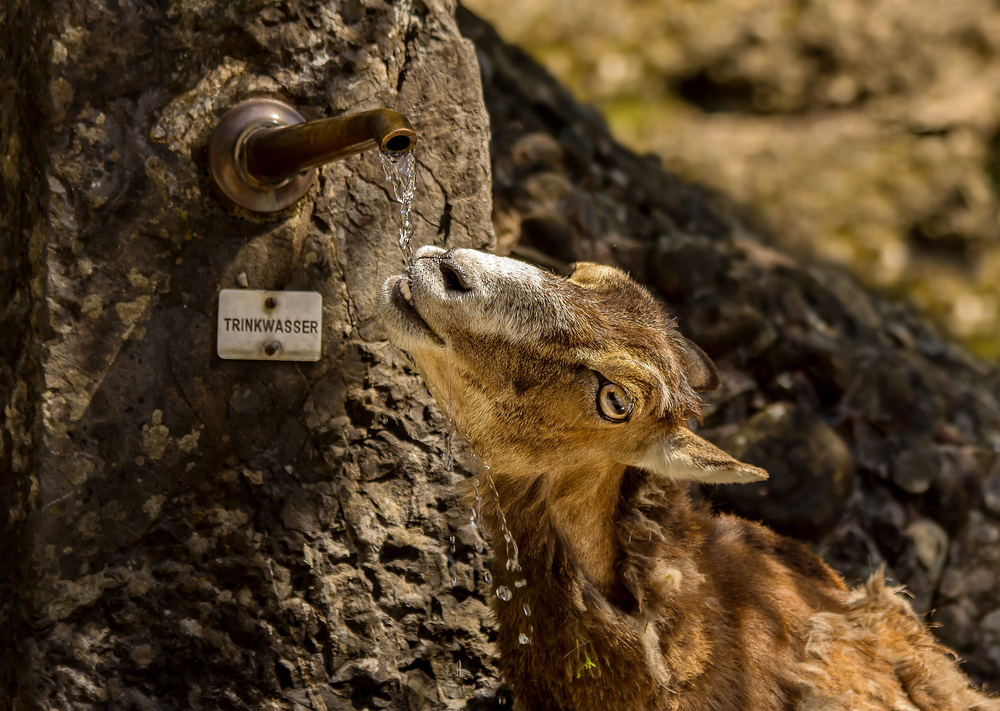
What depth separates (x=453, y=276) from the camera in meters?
2.24

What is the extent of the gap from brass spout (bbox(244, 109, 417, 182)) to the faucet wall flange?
3 centimetres

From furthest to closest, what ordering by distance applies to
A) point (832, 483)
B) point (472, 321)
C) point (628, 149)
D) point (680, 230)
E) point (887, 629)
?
1. point (628, 149)
2. point (680, 230)
3. point (832, 483)
4. point (887, 629)
5. point (472, 321)

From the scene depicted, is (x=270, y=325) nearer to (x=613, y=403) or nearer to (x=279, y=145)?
(x=279, y=145)

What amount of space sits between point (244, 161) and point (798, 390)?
286 centimetres

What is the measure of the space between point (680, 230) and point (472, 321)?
2.80 m

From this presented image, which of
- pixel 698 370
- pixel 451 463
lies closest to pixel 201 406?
pixel 451 463

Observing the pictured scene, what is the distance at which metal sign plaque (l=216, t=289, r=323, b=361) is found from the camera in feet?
8.05

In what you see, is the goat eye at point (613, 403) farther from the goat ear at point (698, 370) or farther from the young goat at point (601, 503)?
the goat ear at point (698, 370)

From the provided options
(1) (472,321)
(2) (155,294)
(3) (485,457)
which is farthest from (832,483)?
(2) (155,294)

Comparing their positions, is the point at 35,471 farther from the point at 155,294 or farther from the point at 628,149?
the point at 628,149

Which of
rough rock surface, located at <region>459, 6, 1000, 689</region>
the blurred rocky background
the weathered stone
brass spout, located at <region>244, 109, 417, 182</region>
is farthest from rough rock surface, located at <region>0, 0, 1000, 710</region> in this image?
the blurred rocky background

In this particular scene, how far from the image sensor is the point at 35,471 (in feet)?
7.34

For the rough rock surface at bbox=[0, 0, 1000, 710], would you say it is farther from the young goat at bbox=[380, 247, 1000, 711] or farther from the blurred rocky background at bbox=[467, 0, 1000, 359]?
the blurred rocky background at bbox=[467, 0, 1000, 359]

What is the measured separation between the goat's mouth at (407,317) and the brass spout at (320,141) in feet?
1.14
